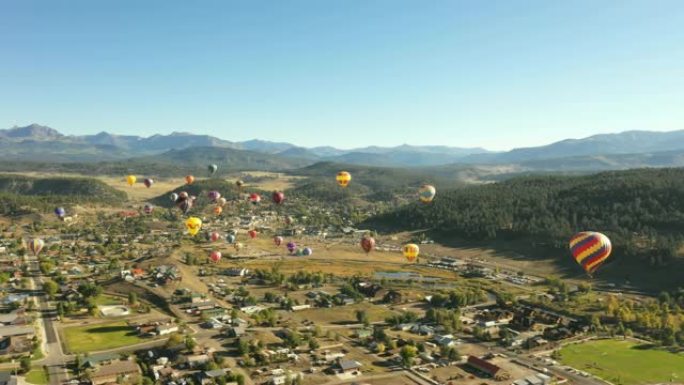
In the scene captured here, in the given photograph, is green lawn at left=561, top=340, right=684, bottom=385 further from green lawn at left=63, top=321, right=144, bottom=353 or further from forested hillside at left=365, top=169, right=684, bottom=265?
green lawn at left=63, top=321, right=144, bottom=353

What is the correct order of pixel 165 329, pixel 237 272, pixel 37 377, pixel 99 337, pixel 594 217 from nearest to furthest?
pixel 37 377 < pixel 99 337 < pixel 165 329 < pixel 237 272 < pixel 594 217

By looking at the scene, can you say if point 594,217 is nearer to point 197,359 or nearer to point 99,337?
point 197,359

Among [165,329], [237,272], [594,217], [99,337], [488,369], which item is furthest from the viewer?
[594,217]

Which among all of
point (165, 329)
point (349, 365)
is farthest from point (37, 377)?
point (349, 365)

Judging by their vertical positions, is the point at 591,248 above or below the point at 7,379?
above

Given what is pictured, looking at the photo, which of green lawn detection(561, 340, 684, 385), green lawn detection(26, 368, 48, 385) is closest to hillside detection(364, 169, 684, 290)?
green lawn detection(561, 340, 684, 385)

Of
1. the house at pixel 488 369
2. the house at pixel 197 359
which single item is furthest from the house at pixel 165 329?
the house at pixel 488 369

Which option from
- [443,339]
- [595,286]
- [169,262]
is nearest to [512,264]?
[595,286]
